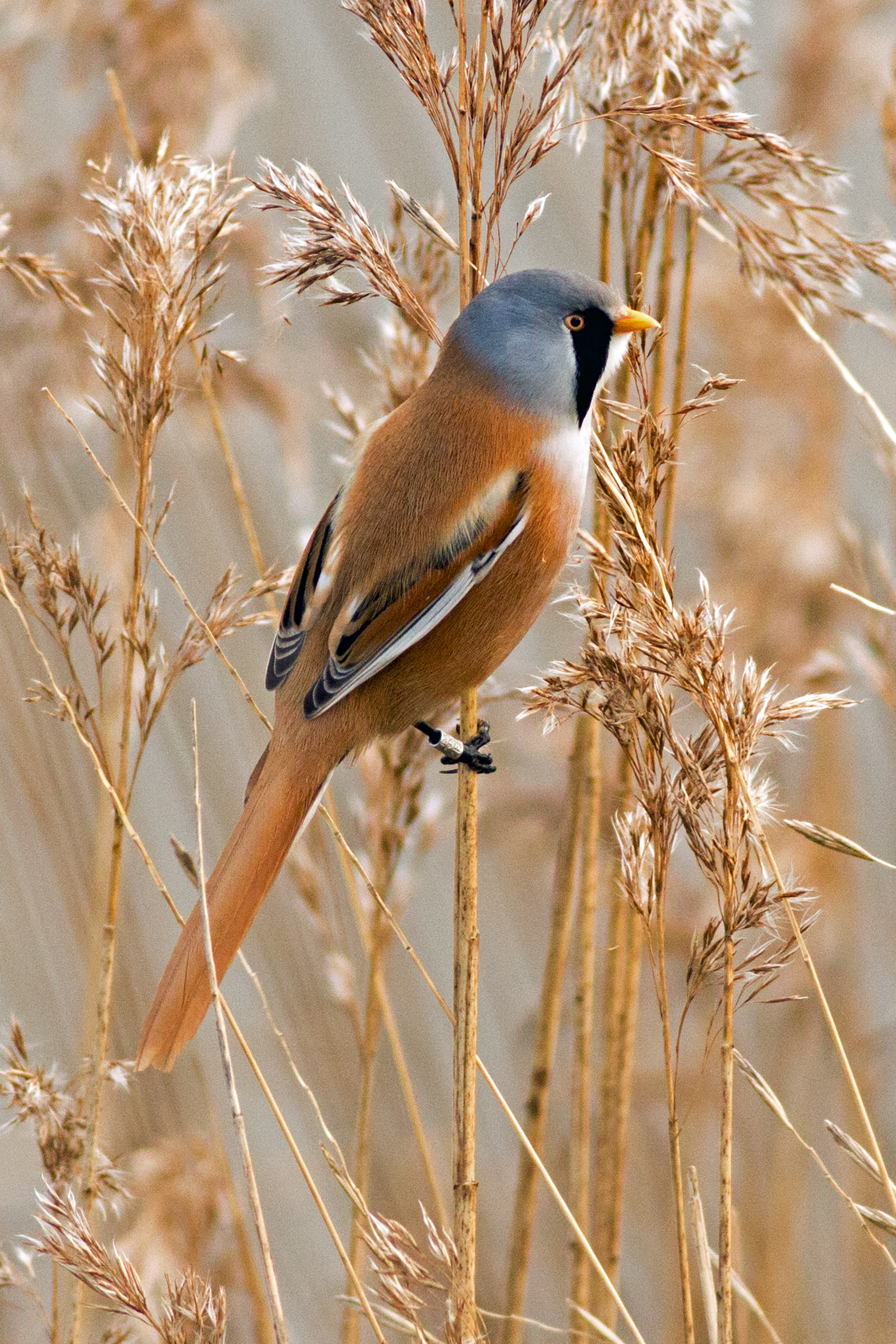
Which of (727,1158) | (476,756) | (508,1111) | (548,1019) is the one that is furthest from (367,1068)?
(727,1158)

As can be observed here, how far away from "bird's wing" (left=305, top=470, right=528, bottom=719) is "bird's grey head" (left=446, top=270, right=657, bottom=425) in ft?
0.43

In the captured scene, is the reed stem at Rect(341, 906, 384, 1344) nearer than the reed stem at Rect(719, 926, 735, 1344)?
No

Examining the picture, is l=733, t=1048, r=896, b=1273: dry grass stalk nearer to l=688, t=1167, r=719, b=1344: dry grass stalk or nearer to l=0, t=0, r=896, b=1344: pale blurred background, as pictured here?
l=688, t=1167, r=719, b=1344: dry grass stalk

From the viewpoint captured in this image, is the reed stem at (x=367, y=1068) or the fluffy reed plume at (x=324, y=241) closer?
the fluffy reed plume at (x=324, y=241)

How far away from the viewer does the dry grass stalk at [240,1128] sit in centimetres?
118

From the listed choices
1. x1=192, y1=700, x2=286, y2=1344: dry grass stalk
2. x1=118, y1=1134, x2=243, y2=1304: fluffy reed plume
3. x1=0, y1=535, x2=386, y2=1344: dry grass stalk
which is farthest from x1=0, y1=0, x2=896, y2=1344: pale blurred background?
x1=192, y1=700, x2=286, y2=1344: dry grass stalk

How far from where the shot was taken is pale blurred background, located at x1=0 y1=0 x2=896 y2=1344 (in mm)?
2293

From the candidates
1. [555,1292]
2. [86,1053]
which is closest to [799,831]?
[86,1053]

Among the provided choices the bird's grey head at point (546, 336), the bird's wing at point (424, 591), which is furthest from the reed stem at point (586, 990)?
the bird's grey head at point (546, 336)

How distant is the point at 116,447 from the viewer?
2.19 metres

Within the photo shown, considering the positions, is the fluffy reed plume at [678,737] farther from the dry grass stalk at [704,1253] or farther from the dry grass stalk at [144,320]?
the dry grass stalk at [144,320]

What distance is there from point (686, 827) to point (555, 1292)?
1826mm

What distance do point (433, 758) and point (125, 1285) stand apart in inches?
32.4

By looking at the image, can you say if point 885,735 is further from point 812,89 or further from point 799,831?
point 799,831
